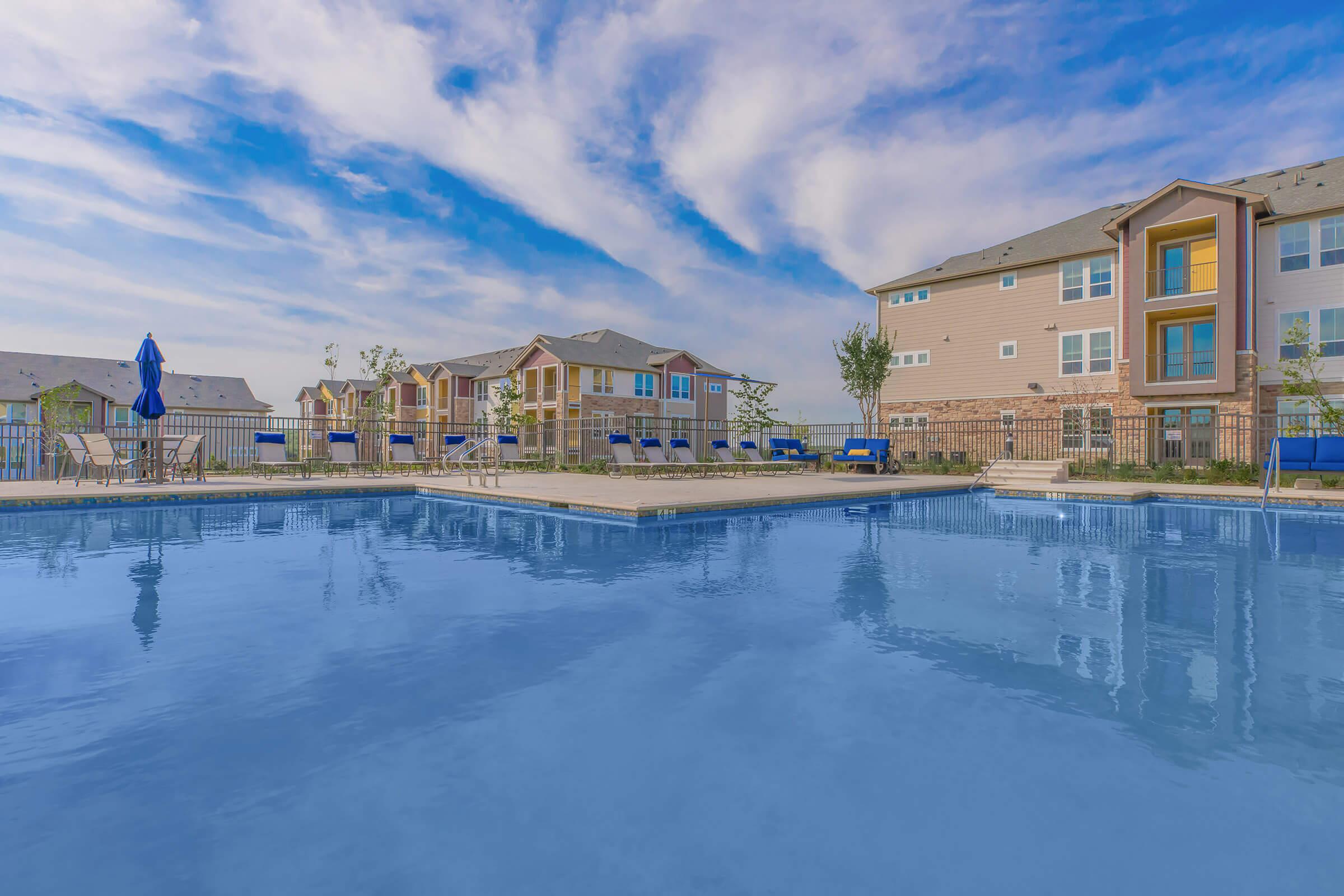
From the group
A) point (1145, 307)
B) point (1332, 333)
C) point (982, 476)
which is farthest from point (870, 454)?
point (1332, 333)

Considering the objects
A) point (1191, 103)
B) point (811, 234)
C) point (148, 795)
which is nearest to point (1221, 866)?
point (148, 795)

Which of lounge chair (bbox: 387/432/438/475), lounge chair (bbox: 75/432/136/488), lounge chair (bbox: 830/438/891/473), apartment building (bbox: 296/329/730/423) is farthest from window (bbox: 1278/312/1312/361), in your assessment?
lounge chair (bbox: 75/432/136/488)

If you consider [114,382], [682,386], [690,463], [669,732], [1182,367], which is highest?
[114,382]

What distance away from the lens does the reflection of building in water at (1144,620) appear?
2795mm

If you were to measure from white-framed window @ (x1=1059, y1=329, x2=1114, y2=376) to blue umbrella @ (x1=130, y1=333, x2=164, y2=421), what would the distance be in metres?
25.1

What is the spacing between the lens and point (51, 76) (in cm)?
989

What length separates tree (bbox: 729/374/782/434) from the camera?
2298cm

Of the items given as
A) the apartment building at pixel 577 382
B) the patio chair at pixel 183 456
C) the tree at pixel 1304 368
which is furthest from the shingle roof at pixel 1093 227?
the patio chair at pixel 183 456

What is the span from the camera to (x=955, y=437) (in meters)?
23.4

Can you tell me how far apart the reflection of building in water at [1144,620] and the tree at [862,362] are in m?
16.0

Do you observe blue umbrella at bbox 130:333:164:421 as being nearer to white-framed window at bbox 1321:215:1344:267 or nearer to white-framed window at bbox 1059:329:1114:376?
white-framed window at bbox 1059:329:1114:376

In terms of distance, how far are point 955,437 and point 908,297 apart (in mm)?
6191

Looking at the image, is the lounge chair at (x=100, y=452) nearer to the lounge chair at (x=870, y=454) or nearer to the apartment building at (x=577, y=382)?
the apartment building at (x=577, y=382)

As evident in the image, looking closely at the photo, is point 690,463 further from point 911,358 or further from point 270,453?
point 911,358
